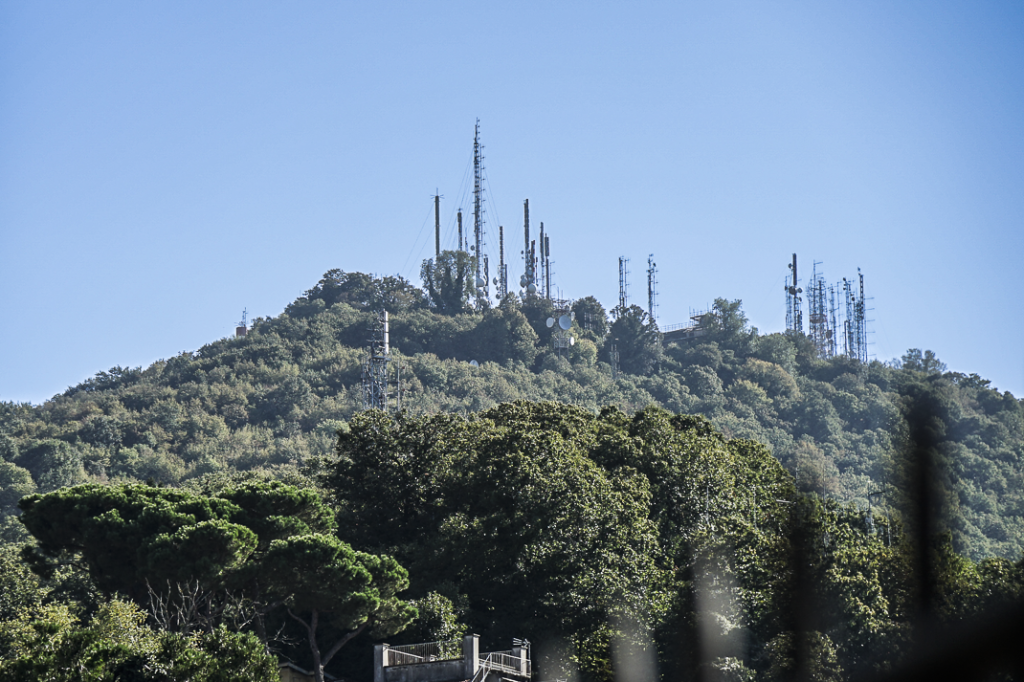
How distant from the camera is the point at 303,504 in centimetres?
3297

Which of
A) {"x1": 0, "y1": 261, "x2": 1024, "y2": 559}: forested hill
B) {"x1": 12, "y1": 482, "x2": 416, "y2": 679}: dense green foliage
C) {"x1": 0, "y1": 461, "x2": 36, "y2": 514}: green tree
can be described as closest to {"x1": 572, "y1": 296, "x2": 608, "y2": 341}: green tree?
{"x1": 0, "y1": 261, "x2": 1024, "y2": 559}: forested hill

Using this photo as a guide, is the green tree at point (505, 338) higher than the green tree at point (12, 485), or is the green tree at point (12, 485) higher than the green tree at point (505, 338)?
the green tree at point (505, 338)

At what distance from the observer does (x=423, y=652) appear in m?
29.7

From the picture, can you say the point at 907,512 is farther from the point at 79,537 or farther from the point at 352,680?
the point at 79,537

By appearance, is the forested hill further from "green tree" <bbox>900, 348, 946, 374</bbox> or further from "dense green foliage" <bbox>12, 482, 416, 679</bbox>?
"dense green foliage" <bbox>12, 482, 416, 679</bbox>

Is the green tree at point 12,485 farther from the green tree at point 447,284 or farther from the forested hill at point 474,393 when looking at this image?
the green tree at point 447,284

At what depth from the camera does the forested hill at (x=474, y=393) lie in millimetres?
73812

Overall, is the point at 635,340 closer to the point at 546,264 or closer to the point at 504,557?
the point at 546,264

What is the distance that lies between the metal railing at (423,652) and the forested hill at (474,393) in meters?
38.2

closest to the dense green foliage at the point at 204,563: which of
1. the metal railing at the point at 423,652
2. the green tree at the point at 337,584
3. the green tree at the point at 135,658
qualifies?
the green tree at the point at 337,584

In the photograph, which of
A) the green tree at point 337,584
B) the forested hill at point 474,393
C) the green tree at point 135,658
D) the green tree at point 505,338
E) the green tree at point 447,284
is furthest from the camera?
the green tree at point 447,284

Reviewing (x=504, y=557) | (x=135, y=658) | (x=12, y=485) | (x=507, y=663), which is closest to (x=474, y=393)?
(x=12, y=485)

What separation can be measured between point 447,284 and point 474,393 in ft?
61.6

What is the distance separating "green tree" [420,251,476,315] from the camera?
354 feet
